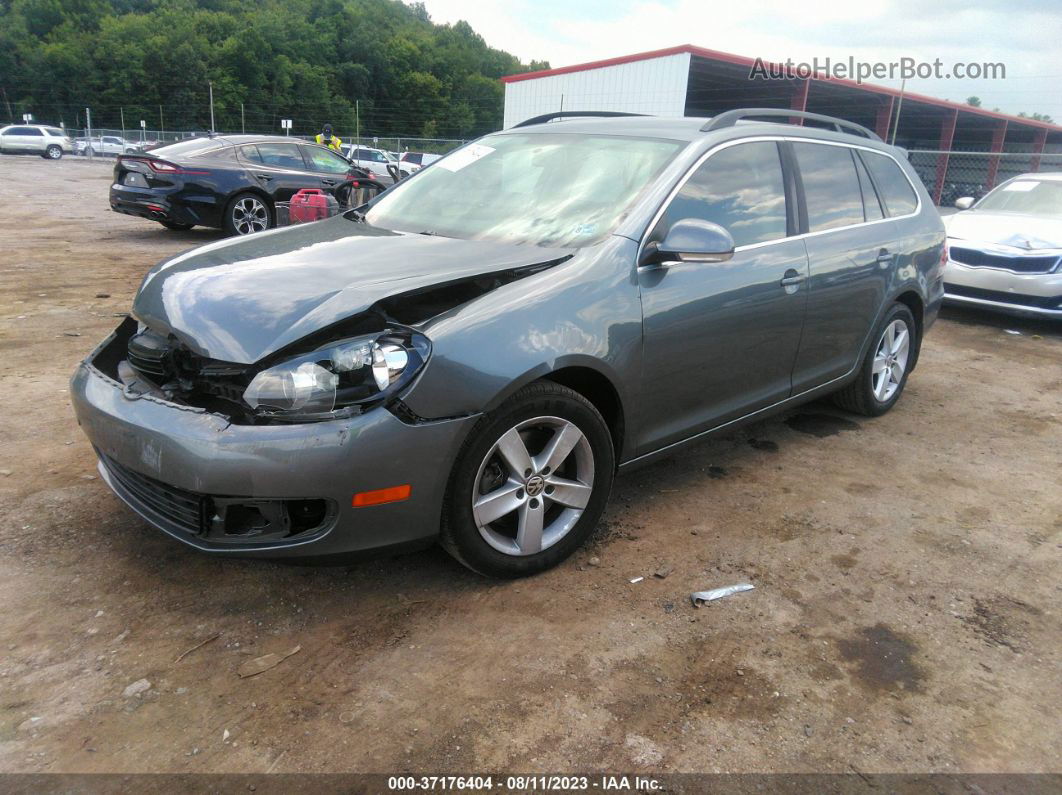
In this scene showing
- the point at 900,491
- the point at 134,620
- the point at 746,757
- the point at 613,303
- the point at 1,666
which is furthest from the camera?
the point at 900,491

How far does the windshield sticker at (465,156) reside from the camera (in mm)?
3902

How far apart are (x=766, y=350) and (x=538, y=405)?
57.3 inches

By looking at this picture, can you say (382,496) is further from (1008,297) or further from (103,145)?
(103,145)

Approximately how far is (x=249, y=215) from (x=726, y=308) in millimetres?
8756

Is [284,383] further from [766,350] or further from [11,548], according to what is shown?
[766,350]

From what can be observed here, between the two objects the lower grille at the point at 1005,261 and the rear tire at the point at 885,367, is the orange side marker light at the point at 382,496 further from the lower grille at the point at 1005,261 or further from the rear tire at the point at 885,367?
the lower grille at the point at 1005,261

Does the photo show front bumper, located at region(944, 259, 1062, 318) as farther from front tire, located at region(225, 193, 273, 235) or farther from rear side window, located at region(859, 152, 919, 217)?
front tire, located at region(225, 193, 273, 235)

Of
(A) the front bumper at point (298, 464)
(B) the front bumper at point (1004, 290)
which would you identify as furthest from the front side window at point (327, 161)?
(A) the front bumper at point (298, 464)

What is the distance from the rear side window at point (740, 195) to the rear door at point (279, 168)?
330 inches

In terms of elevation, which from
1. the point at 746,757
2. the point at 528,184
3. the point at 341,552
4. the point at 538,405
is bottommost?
the point at 746,757

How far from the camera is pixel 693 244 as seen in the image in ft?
9.68

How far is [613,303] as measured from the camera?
2.87 m

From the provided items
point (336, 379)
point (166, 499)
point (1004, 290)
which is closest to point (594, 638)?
point (336, 379)

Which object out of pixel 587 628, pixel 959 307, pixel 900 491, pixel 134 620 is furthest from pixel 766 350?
pixel 959 307
